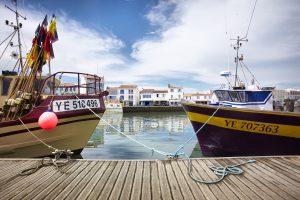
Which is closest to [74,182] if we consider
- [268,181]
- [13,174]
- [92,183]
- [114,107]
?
[92,183]

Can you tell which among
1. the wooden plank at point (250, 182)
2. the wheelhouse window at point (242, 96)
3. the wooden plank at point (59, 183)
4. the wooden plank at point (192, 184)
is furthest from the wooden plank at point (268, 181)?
the wheelhouse window at point (242, 96)

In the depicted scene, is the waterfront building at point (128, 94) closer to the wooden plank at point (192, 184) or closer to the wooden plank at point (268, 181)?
the wooden plank at point (192, 184)

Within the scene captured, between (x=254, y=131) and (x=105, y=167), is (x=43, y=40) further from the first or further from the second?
(x=254, y=131)

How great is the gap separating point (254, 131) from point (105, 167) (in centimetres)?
616

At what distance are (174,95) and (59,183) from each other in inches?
2914

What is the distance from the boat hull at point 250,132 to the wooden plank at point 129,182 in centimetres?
516

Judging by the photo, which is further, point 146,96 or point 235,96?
point 146,96

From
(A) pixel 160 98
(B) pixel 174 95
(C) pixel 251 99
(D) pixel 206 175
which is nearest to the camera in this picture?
(D) pixel 206 175

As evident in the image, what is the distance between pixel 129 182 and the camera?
4.32m

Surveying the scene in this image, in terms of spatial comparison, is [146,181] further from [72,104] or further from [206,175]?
[72,104]

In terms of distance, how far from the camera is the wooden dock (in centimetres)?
378

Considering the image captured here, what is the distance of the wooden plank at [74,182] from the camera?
380 centimetres

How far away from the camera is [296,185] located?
4.18 meters

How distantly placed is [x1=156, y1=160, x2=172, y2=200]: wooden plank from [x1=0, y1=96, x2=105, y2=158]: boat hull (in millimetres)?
4821
